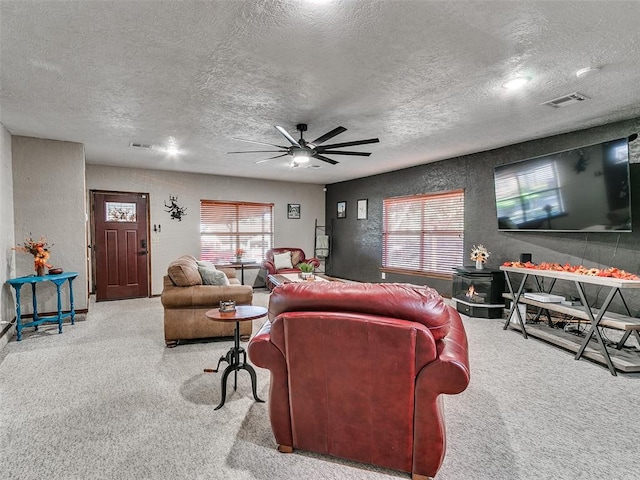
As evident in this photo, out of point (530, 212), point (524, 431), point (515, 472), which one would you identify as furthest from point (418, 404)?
point (530, 212)

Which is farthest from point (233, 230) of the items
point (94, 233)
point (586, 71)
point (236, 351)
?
point (586, 71)

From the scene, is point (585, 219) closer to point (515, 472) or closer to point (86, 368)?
point (515, 472)

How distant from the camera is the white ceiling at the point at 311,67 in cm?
189

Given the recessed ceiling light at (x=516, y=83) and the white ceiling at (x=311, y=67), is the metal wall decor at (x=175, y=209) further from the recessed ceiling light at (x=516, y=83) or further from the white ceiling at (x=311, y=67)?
the recessed ceiling light at (x=516, y=83)

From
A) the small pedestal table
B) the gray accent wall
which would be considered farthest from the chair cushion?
the small pedestal table

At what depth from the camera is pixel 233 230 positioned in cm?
746

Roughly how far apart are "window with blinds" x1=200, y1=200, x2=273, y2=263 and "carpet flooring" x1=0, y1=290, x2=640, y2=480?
3.83 meters

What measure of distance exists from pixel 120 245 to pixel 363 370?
6133 millimetres

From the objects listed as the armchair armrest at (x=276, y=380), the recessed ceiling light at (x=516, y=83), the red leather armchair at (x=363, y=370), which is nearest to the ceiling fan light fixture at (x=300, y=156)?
the recessed ceiling light at (x=516, y=83)

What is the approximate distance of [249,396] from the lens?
2527mm

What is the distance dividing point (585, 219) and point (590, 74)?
1875mm

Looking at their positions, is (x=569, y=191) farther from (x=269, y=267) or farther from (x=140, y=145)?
(x=140, y=145)

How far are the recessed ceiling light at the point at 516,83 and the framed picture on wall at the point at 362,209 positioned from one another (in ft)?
15.6

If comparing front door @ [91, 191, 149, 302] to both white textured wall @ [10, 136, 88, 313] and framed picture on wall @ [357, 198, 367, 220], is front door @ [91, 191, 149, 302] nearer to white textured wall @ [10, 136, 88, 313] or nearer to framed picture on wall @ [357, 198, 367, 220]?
white textured wall @ [10, 136, 88, 313]
